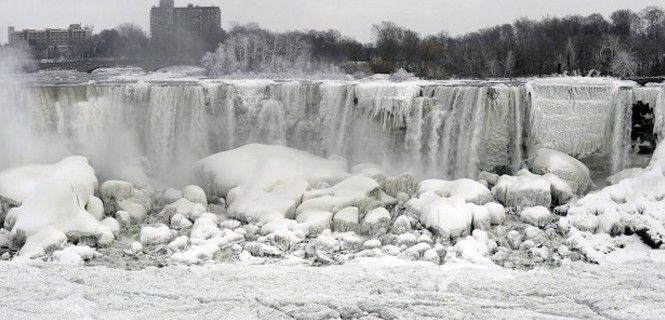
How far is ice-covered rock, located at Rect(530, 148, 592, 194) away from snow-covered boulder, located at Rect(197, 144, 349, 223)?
461 cm

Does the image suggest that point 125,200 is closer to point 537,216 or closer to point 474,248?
point 474,248

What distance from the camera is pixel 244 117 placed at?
1981 centimetres

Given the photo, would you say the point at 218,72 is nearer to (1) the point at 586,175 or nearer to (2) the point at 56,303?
(1) the point at 586,175

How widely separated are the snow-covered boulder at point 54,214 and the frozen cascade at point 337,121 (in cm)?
258

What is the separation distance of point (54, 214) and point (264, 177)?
471 centimetres

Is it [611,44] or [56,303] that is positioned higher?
[611,44]

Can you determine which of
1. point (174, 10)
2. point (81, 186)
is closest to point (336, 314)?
point (81, 186)

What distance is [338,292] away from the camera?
1093 centimetres

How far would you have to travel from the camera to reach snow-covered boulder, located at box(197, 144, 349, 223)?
50.9ft

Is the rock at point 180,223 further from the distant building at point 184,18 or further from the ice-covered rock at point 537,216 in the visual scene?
the distant building at point 184,18

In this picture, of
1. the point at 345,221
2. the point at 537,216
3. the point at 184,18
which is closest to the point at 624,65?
the point at 537,216

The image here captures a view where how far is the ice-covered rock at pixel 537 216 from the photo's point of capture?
1466cm

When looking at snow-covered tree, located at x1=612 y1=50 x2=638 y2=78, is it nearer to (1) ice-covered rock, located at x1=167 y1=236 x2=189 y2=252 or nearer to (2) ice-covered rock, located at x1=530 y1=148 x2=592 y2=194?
(2) ice-covered rock, located at x1=530 y1=148 x2=592 y2=194

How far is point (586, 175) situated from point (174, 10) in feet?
222
